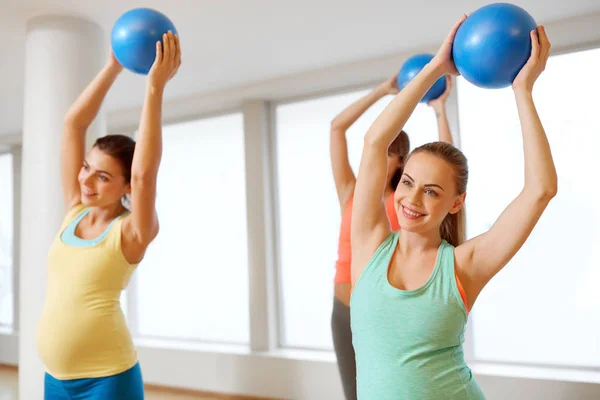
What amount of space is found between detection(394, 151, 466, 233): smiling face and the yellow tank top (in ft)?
2.76

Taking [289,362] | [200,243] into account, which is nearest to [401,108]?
[289,362]

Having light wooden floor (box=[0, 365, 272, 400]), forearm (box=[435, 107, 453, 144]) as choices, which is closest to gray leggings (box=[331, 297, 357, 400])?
forearm (box=[435, 107, 453, 144])

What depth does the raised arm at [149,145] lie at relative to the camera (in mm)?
1538

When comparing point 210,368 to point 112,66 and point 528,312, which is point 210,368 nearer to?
point 528,312

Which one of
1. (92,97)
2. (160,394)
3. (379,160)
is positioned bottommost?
(160,394)

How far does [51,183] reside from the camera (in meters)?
2.63

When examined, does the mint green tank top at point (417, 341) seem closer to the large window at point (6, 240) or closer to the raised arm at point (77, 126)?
the raised arm at point (77, 126)

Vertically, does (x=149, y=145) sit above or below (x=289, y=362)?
above

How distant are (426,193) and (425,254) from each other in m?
0.15

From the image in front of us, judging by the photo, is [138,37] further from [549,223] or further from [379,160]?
[549,223]

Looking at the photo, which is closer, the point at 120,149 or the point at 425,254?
the point at 425,254

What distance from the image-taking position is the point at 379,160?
4.27 ft

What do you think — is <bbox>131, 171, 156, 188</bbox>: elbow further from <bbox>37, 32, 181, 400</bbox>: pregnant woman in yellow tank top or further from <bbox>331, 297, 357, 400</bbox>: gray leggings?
Result: <bbox>331, 297, 357, 400</bbox>: gray leggings

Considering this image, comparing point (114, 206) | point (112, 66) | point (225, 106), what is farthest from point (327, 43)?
point (114, 206)
